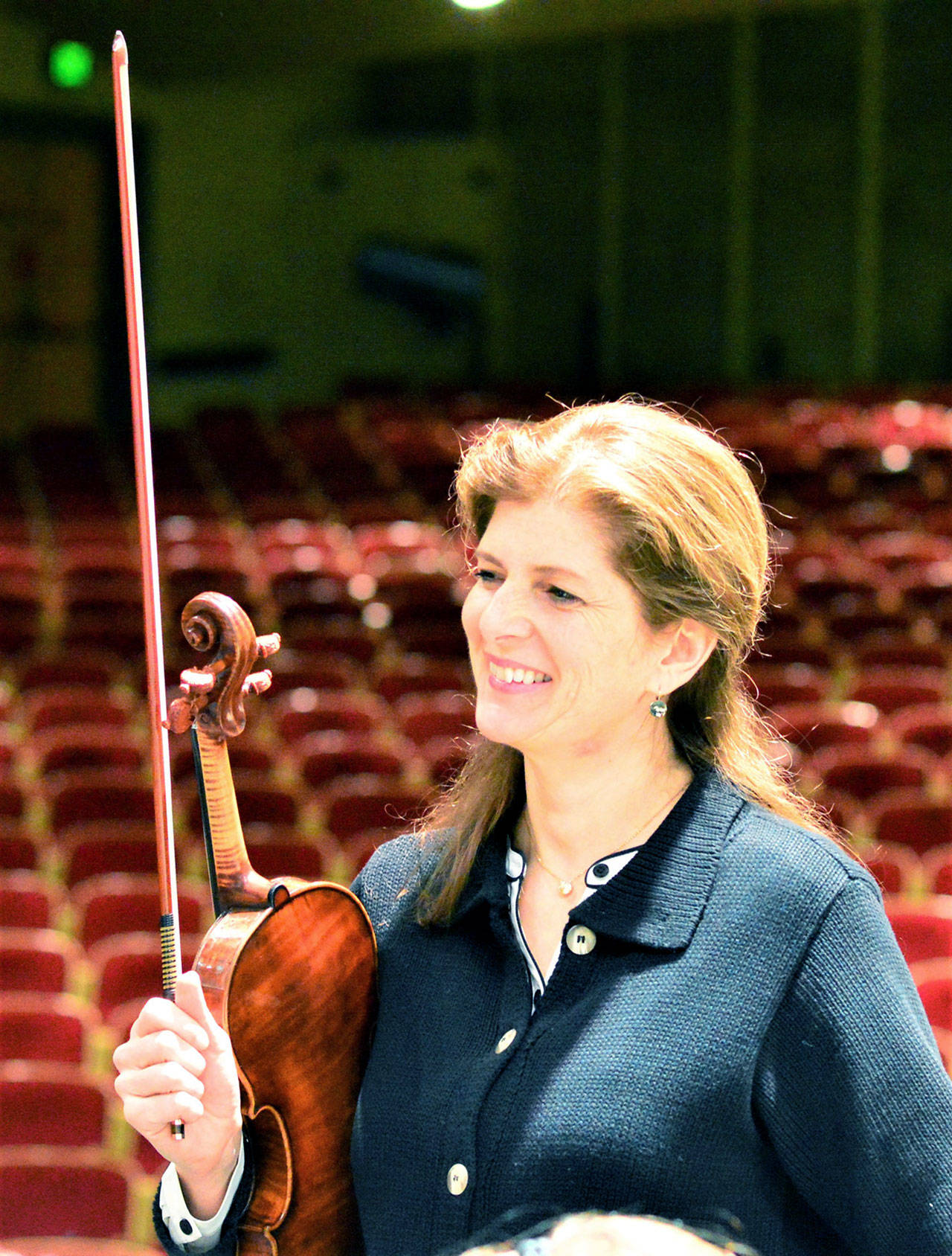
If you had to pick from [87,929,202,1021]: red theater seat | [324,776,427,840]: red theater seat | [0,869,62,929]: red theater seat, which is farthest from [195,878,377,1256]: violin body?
[324,776,427,840]: red theater seat

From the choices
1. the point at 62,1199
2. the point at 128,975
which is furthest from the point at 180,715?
the point at 128,975

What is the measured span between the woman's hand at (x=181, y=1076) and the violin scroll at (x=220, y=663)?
0.17 metres

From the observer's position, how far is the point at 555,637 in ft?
3.77

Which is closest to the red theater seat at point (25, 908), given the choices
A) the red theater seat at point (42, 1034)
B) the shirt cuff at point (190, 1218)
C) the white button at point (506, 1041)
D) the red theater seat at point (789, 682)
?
the red theater seat at point (42, 1034)

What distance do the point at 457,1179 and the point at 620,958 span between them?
18 cm

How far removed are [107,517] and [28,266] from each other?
360cm

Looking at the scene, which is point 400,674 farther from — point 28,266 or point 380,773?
point 28,266

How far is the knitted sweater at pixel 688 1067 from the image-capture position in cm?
105

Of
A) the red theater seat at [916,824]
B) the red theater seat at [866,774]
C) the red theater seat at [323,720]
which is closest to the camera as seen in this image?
the red theater seat at [916,824]

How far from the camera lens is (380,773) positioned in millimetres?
4984

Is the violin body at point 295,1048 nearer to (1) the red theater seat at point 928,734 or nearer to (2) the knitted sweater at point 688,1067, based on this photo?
(2) the knitted sweater at point 688,1067

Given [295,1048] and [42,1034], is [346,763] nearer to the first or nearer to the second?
[42,1034]

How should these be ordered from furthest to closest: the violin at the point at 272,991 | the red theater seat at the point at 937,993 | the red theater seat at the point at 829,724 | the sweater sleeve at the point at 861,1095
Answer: the red theater seat at the point at 829,724 → the red theater seat at the point at 937,993 → the violin at the point at 272,991 → the sweater sleeve at the point at 861,1095

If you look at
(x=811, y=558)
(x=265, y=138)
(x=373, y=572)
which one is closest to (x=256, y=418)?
(x=265, y=138)
